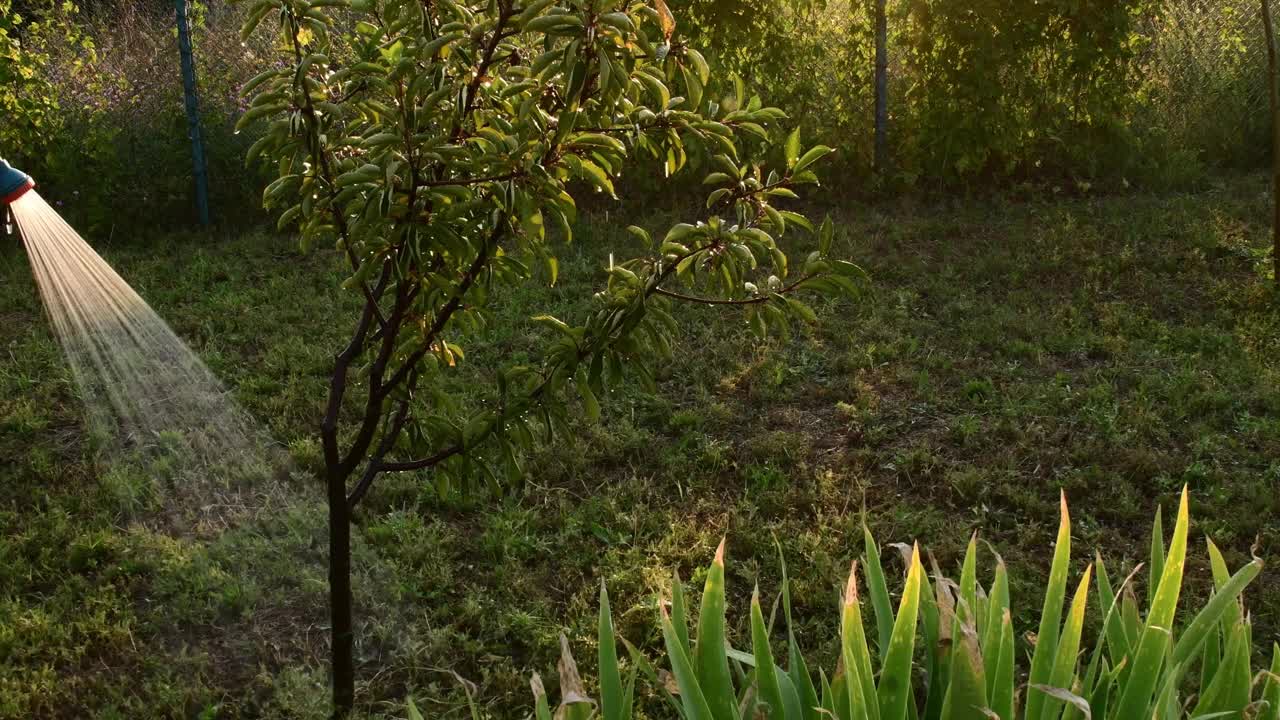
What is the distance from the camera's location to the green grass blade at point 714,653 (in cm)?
138

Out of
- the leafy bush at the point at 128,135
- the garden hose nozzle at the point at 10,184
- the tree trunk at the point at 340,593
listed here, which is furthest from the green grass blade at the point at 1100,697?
the leafy bush at the point at 128,135

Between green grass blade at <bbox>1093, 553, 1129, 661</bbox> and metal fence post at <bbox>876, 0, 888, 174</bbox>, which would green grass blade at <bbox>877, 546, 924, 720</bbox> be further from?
metal fence post at <bbox>876, 0, 888, 174</bbox>

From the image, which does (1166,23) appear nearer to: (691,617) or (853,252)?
(853,252)

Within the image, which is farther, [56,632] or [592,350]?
[56,632]

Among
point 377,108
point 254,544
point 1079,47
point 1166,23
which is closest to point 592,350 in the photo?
point 377,108

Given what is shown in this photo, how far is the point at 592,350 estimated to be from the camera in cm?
238

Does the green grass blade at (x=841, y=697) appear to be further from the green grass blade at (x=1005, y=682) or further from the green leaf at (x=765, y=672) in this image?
the green grass blade at (x=1005, y=682)

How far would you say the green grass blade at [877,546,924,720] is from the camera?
1.28 m

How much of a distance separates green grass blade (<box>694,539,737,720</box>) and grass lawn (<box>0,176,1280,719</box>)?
2.28 ft

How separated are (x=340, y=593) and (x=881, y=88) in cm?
546

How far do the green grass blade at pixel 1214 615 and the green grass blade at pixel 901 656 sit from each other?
14.3 inches

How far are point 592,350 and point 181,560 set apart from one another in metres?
1.80

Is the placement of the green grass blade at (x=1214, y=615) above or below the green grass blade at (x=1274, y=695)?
above

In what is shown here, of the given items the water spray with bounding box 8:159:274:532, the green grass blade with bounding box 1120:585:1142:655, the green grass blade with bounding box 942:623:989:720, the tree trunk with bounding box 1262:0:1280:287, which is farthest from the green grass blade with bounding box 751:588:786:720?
the tree trunk with bounding box 1262:0:1280:287
